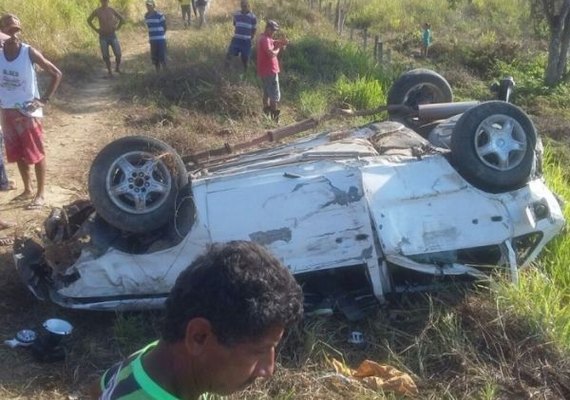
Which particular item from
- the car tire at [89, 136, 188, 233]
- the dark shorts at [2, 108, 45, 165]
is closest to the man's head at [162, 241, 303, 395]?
the car tire at [89, 136, 188, 233]

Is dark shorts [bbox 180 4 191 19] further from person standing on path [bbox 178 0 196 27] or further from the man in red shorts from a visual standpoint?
the man in red shorts

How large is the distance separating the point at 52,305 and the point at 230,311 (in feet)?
13.9

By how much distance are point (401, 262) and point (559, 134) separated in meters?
7.61

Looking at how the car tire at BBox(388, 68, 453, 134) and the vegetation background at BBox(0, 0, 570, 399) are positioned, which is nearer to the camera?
the vegetation background at BBox(0, 0, 570, 399)

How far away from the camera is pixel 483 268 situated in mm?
5367

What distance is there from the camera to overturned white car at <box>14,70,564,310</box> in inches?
202

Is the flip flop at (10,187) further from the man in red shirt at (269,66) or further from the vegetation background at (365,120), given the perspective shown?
the man in red shirt at (269,66)

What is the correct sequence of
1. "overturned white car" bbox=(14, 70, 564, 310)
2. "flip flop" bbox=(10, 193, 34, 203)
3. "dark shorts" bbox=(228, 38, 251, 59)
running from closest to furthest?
1. "overturned white car" bbox=(14, 70, 564, 310)
2. "flip flop" bbox=(10, 193, 34, 203)
3. "dark shorts" bbox=(228, 38, 251, 59)

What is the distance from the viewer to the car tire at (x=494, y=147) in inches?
207

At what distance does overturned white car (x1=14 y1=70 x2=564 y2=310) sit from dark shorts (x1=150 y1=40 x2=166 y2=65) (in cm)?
886

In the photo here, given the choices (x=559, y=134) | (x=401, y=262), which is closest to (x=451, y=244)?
(x=401, y=262)

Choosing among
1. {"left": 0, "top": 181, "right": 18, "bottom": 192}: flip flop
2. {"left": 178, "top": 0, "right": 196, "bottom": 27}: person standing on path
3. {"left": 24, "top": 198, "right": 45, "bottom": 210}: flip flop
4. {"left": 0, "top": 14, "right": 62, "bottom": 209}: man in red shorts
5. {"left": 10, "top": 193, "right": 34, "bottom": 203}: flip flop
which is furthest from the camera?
{"left": 178, "top": 0, "right": 196, "bottom": 27}: person standing on path

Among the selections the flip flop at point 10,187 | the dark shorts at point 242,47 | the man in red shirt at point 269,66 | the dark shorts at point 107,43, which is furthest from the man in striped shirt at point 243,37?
the flip flop at point 10,187

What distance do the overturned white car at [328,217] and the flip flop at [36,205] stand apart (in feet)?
7.33
